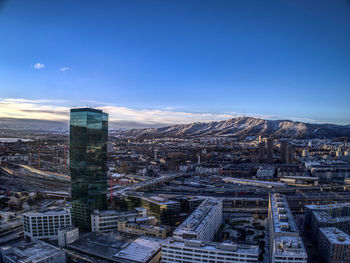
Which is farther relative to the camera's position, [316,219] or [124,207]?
[124,207]

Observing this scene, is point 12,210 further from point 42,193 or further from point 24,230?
point 24,230

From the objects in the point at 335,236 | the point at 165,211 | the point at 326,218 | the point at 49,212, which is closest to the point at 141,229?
the point at 165,211

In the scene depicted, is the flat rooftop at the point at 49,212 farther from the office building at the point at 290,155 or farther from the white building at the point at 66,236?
the office building at the point at 290,155

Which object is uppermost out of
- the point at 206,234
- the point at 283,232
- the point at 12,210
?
the point at 283,232

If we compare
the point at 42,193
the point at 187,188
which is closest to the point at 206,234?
the point at 187,188

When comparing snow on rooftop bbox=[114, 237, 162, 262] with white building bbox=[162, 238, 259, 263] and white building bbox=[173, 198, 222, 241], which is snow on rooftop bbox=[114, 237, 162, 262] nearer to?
white building bbox=[162, 238, 259, 263]

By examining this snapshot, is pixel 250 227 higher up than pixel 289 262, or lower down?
lower down
